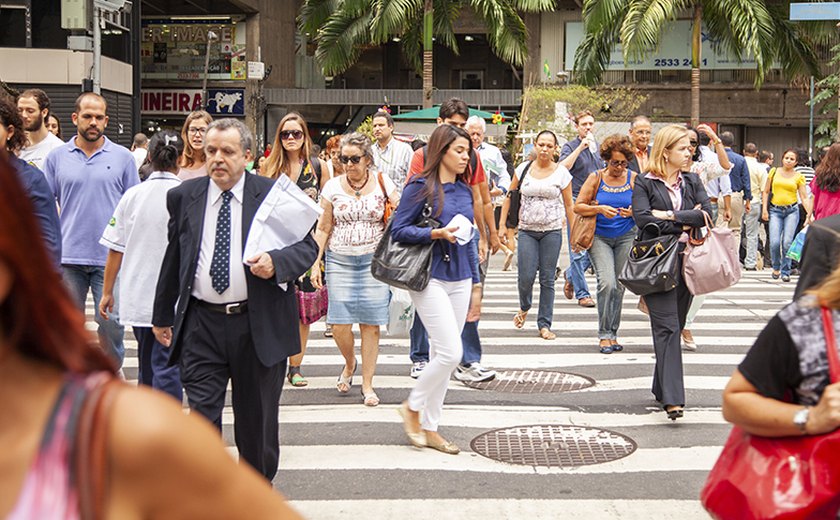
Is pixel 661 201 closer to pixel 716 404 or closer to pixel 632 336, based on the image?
pixel 716 404

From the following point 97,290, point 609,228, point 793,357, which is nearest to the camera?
point 793,357

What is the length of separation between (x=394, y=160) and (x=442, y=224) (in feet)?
12.2

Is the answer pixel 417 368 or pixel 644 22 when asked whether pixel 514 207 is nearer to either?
pixel 417 368

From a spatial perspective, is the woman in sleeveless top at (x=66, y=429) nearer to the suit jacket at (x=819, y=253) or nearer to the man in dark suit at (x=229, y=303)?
the suit jacket at (x=819, y=253)

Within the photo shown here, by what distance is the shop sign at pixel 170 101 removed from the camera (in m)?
47.2

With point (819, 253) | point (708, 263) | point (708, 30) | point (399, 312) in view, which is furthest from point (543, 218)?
point (708, 30)

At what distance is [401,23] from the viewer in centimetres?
3381

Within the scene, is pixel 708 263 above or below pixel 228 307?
above

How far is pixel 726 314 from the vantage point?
13094 millimetres

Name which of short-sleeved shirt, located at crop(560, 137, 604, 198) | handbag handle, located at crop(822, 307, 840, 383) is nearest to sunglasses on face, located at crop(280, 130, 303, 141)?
short-sleeved shirt, located at crop(560, 137, 604, 198)

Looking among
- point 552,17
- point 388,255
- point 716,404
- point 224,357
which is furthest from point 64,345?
point 552,17

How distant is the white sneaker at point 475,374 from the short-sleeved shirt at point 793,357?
6.07 m

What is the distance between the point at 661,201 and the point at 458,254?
5.22ft

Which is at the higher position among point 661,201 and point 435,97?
point 435,97
